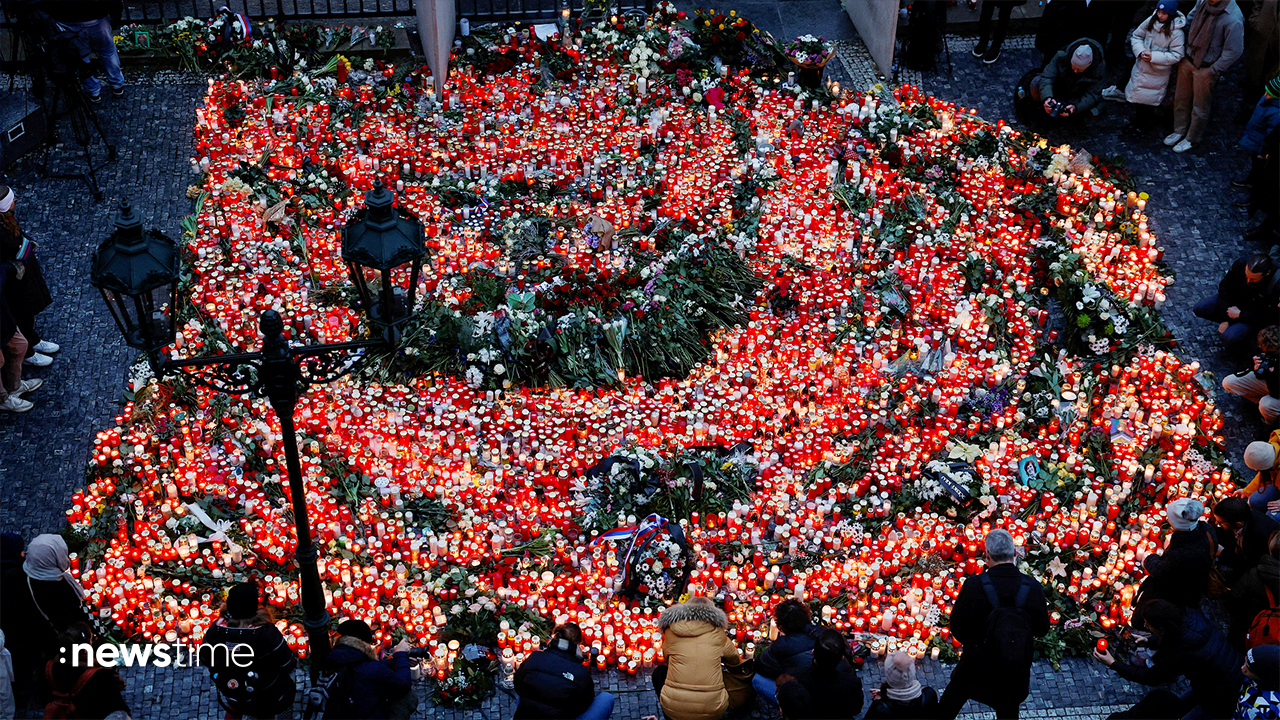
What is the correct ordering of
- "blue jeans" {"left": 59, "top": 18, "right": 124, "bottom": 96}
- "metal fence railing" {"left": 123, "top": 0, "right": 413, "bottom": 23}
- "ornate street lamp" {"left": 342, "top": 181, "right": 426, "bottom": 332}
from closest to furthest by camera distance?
1. "ornate street lamp" {"left": 342, "top": 181, "right": 426, "bottom": 332}
2. "blue jeans" {"left": 59, "top": 18, "right": 124, "bottom": 96}
3. "metal fence railing" {"left": 123, "top": 0, "right": 413, "bottom": 23}

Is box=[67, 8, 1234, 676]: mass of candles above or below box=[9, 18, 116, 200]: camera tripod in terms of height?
→ below

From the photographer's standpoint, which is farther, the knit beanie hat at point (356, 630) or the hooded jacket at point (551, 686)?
the knit beanie hat at point (356, 630)

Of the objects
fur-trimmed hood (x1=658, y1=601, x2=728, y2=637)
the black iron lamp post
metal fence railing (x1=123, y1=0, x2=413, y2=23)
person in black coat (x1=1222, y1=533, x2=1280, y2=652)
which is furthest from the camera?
metal fence railing (x1=123, y1=0, x2=413, y2=23)

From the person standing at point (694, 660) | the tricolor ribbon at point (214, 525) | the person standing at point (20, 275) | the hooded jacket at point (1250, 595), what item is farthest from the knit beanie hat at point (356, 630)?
the hooded jacket at point (1250, 595)

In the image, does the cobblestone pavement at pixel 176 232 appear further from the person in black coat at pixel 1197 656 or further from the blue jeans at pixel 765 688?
the person in black coat at pixel 1197 656

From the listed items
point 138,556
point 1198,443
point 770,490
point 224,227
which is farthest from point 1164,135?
point 138,556

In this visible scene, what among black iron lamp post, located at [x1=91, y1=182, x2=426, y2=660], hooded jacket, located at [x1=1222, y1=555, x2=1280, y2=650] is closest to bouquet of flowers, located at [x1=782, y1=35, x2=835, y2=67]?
hooded jacket, located at [x1=1222, y1=555, x2=1280, y2=650]

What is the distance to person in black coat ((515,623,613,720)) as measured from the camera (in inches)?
293

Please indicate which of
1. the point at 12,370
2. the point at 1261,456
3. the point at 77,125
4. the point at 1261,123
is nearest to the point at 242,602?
the point at 12,370

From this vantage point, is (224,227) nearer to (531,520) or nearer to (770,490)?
(531,520)

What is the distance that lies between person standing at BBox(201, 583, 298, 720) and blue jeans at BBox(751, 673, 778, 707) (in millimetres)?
2798

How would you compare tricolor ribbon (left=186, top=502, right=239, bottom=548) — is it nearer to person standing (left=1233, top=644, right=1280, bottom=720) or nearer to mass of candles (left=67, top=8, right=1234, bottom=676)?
mass of candles (left=67, top=8, right=1234, bottom=676)

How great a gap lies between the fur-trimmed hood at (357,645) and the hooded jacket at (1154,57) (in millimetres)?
10058

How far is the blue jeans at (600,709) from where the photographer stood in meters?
7.67
